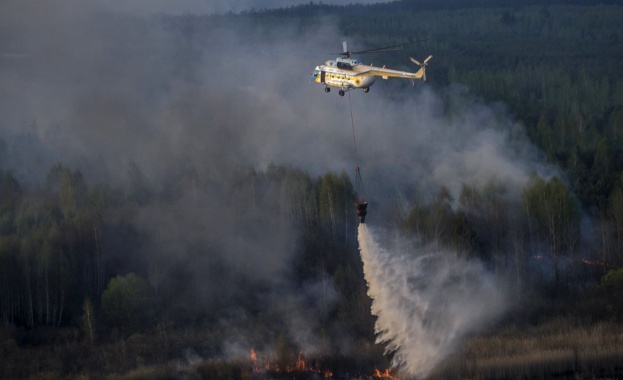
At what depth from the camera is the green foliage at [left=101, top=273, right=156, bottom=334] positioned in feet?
173

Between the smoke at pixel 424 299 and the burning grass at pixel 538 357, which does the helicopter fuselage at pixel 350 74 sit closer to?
the smoke at pixel 424 299

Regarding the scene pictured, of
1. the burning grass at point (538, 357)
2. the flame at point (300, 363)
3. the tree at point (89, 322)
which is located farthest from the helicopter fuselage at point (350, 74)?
the tree at point (89, 322)

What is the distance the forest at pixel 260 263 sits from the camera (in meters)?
49.2

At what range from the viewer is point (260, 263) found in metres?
58.8

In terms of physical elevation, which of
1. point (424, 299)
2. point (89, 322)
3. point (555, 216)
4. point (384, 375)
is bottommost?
point (384, 375)

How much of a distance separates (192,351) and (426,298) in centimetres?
1077

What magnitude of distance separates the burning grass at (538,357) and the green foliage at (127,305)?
1439cm

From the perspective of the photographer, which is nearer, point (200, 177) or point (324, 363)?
point (324, 363)

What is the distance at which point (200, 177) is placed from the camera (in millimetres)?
70500

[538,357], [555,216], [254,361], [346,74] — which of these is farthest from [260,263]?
[538,357]

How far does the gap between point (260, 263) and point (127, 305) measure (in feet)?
27.1

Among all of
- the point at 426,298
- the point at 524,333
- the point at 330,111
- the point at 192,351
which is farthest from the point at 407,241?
the point at 330,111

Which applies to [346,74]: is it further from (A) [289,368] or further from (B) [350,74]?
(A) [289,368]

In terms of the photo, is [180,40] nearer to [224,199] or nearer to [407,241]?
[224,199]
